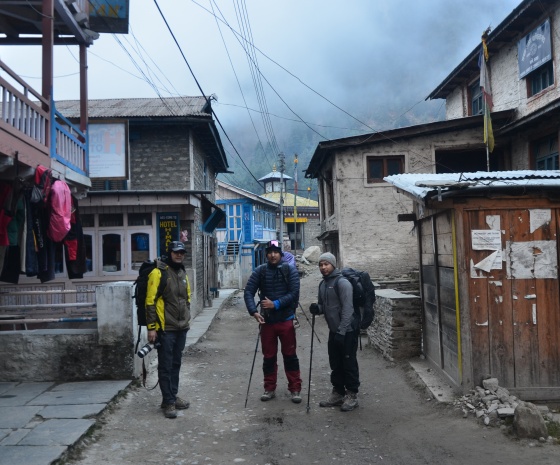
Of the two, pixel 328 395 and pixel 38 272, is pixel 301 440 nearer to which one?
pixel 328 395

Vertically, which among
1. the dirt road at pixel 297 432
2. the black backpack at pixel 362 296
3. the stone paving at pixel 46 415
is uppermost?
the black backpack at pixel 362 296

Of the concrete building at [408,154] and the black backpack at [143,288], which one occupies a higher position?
the concrete building at [408,154]

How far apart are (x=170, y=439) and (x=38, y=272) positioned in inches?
116

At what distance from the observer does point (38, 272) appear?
656cm

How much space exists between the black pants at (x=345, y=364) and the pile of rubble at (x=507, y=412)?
45.9 inches

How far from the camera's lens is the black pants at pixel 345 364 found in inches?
234

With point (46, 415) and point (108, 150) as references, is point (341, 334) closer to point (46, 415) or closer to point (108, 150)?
point (46, 415)

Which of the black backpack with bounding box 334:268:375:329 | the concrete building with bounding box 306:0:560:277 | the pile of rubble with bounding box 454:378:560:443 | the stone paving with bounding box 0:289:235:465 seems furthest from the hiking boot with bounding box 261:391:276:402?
the concrete building with bounding box 306:0:560:277

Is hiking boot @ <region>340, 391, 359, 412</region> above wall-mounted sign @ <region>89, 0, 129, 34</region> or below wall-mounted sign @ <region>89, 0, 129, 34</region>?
below

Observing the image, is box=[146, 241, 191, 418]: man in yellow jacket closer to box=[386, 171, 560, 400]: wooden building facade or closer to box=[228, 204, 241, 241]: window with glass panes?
box=[386, 171, 560, 400]: wooden building facade

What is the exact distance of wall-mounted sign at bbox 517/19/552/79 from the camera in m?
13.5

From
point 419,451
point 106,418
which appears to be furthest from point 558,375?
point 106,418

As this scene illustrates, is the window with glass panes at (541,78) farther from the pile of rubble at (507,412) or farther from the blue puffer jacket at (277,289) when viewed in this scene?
the blue puffer jacket at (277,289)

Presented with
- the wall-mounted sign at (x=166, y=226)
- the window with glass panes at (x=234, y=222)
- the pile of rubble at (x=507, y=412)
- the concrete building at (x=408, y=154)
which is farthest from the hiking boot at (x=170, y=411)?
the window with glass panes at (x=234, y=222)
